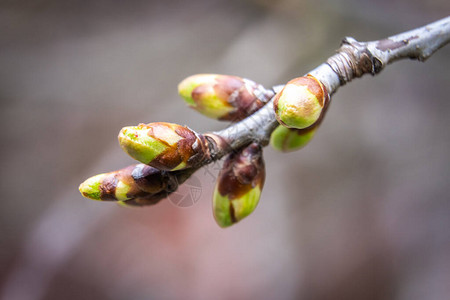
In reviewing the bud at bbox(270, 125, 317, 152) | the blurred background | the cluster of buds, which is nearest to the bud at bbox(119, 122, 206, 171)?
the cluster of buds

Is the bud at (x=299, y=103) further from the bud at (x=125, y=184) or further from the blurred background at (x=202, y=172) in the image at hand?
the blurred background at (x=202, y=172)

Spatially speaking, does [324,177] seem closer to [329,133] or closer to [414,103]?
[329,133]

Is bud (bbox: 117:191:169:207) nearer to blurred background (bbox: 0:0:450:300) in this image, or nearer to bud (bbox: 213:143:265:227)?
bud (bbox: 213:143:265:227)

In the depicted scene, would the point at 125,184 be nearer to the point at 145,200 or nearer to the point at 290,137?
the point at 145,200

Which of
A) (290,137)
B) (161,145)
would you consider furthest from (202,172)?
(161,145)

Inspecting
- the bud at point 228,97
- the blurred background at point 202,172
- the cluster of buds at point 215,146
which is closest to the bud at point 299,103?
the cluster of buds at point 215,146
